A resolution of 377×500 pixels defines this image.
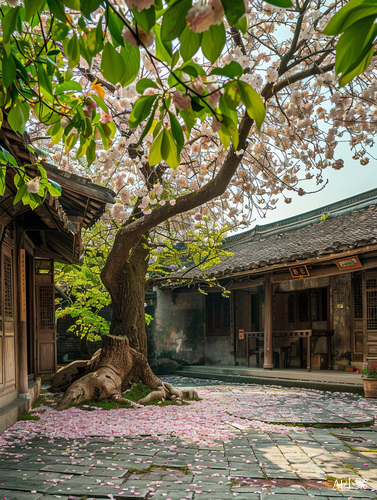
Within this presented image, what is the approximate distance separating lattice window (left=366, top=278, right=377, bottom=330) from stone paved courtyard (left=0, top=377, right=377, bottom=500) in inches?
99.1

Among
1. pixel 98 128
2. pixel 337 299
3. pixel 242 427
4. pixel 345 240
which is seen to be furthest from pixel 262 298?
pixel 98 128

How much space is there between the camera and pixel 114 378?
27.9 feet

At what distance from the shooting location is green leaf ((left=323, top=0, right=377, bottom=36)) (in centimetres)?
113

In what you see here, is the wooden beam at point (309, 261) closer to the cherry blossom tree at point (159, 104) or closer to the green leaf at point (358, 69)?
the cherry blossom tree at point (159, 104)

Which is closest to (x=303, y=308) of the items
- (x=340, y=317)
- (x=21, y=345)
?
(x=340, y=317)

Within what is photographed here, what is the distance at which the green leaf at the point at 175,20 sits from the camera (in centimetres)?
126

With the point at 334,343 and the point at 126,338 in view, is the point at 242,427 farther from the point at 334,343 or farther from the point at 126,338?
the point at 334,343

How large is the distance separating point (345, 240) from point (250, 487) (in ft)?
26.7

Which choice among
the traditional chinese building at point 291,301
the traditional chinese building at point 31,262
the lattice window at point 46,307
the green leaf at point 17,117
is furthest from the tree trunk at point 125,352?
the green leaf at point 17,117

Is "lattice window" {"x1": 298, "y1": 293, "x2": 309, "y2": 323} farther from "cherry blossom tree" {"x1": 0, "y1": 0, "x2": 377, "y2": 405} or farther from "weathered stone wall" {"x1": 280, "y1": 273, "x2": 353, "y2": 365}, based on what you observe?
"cherry blossom tree" {"x1": 0, "y1": 0, "x2": 377, "y2": 405}

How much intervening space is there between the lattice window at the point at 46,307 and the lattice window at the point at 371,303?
6954mm

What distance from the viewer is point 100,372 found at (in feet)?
27.9

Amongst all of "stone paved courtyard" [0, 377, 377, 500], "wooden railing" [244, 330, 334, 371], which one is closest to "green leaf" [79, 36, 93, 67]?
"stone paved courtyard" [0, 377, 377, 500]

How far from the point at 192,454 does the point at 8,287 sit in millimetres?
4024
